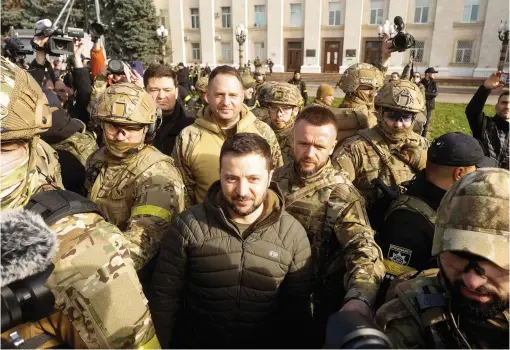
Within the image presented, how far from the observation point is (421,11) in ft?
109

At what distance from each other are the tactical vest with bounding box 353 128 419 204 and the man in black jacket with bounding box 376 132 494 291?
1200 millimetres

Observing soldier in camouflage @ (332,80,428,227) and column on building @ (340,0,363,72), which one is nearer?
soldier in camouflage @ (332,80,428,227)

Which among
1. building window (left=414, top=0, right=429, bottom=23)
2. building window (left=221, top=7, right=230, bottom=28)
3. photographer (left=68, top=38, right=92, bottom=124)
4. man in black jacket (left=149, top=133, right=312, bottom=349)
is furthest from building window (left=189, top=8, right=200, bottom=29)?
man in black jacket (left=149, top=133, right=312, bottom=349)

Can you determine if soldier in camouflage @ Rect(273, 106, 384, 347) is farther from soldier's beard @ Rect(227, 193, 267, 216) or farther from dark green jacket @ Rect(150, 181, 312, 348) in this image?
soldier's beard @ Rect(227, 193, 267, 216)

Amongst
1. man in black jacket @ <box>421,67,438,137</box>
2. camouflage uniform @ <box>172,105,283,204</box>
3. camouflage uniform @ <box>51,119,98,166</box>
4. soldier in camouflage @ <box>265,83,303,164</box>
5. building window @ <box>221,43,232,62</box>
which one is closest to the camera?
camouflage uniform @ <box>172,105,283,204</box>

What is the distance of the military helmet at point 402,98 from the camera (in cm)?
380

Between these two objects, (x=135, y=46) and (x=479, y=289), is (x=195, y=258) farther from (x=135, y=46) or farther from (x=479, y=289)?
(x=135, y=46)

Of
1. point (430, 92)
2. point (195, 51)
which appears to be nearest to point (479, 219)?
point (430, 92)

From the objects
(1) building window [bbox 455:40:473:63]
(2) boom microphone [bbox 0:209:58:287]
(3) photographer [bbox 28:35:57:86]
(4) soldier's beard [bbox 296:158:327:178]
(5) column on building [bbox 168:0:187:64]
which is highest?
(5) column on building [bbox 168:0:187:64]

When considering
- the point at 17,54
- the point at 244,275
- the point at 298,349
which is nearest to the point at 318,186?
the point at 244,275

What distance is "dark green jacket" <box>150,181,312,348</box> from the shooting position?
90.7 inches

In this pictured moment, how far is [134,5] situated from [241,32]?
47.9ft

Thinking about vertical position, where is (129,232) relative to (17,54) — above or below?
below

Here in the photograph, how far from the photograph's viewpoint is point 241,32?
25734mm
